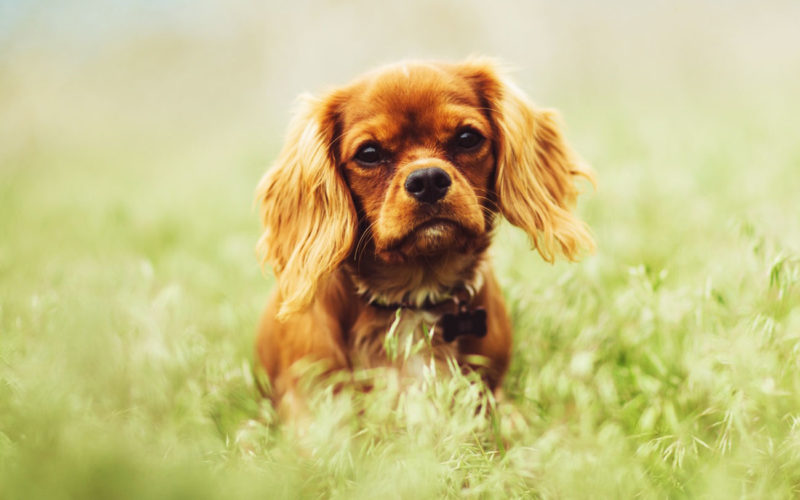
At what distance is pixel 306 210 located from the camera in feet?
8.98

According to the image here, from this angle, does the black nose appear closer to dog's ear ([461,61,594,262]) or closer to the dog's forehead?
the dog's forehead

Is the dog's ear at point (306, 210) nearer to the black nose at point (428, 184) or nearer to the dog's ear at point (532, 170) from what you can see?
the black nose at point (428, 184)

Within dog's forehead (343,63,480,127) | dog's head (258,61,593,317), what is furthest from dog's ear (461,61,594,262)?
dog's forehead (343,63,480,127)

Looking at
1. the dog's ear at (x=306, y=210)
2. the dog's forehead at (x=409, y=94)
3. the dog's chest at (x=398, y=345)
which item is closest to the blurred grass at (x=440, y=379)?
the dog's chest at (x=398, y=345)

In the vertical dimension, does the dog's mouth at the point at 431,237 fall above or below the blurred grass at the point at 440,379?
above

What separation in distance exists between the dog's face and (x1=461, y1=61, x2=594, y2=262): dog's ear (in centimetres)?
6

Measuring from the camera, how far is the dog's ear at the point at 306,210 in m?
2.59

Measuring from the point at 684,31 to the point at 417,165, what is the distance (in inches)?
354

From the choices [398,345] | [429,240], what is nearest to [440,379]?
[398,345]

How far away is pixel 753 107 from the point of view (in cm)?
720

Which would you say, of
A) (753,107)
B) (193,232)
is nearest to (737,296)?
(193,232)

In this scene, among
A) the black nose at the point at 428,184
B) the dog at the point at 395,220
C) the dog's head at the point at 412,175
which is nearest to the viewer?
the black nose at the point at 428,184

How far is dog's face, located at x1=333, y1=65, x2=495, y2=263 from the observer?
234 cm

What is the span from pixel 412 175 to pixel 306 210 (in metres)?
0.59
